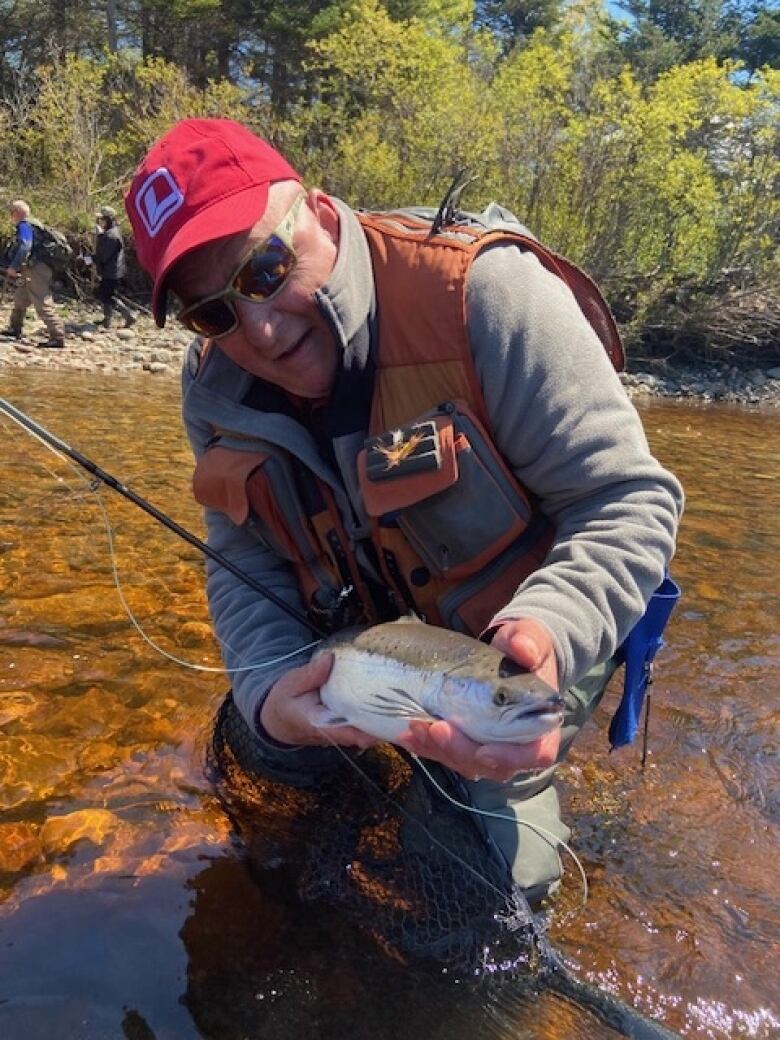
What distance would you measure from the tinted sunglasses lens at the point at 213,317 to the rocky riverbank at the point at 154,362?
13.3m

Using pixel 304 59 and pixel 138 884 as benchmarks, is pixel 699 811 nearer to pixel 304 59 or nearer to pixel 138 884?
A: pixel 138 884

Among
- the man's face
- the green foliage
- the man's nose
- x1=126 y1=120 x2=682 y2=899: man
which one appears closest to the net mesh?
x1=126 y1=120 x2=682 y2=899: man

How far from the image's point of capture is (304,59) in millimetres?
34969

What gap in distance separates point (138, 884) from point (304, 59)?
37467 mm

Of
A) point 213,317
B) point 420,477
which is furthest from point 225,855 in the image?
point 213,317

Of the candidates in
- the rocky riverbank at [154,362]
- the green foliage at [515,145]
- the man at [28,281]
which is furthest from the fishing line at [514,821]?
the green foliage at [515,145]

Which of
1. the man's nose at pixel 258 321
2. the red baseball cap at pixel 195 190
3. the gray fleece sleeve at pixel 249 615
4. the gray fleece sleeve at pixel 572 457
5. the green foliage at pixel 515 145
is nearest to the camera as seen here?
the gray fleece sleeve at pixel 572 457

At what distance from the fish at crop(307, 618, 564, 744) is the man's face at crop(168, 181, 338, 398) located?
2.93ft

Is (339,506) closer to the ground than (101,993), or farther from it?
farther from it

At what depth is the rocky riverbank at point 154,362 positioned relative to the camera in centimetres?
1623

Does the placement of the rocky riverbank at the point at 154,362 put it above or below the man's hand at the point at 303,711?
below

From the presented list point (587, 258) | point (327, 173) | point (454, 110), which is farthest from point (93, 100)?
point (587, 258)

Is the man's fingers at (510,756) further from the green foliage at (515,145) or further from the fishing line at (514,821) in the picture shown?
the green foliage at (515,145)

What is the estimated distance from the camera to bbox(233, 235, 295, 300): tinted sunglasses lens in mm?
2643
